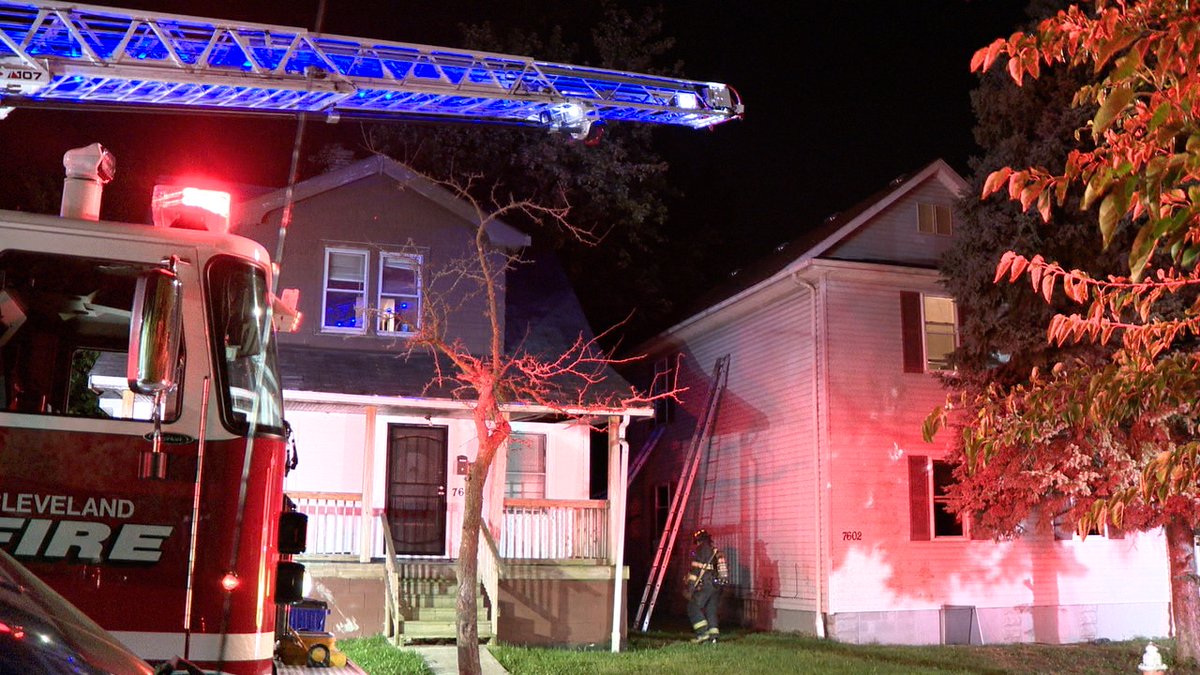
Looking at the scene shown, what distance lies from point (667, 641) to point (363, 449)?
228 inches

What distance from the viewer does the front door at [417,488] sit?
57.4 feet

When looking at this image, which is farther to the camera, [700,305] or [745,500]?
[700,305]

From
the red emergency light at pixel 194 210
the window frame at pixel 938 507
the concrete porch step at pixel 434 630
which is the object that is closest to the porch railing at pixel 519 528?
the concrete porch step at pixel 434 630

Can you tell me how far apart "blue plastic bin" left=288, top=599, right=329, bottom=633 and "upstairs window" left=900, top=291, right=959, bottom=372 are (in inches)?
534

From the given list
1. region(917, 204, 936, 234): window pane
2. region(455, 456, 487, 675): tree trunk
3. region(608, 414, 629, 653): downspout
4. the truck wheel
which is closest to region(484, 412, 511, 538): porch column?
region(608, 414, 629, 653): downspout

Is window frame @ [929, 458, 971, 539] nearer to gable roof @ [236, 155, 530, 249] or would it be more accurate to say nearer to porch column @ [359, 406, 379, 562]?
gable roof @ [236, 155, 530, 249]

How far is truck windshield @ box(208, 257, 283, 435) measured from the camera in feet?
15.9

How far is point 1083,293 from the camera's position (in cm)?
495

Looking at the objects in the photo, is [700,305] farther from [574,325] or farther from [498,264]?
[498,264]

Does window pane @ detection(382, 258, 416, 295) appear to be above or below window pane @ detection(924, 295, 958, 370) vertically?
above

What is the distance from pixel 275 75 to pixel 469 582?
6698 millimetres

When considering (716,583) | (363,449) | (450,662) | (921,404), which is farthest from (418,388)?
(921,404)

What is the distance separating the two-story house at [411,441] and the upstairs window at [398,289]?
1.2 inches

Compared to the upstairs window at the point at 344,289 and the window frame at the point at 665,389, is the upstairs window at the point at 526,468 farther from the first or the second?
the window frame at the point at 665,389
